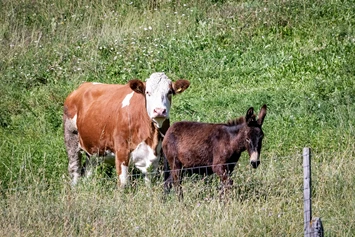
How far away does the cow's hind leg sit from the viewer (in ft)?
42.0

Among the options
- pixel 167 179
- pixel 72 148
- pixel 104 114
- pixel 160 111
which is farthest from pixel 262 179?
pixel 72 148

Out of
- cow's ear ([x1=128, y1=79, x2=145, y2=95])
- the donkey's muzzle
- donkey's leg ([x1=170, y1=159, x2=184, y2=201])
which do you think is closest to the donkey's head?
the donkey's muzzle

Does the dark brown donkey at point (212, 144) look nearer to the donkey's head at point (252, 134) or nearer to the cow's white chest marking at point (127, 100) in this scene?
the donkey's head at point (252, 134)

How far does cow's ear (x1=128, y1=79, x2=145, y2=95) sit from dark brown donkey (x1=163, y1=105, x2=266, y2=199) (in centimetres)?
77

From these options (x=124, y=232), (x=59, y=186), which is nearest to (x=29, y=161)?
(x=59, y=186)

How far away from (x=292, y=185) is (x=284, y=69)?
647 cm

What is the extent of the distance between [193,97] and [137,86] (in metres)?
3.82

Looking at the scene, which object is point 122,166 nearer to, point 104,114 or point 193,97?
point 104,114

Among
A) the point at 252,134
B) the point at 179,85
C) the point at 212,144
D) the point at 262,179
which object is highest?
the point at 179,85

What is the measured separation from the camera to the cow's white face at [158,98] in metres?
11.3

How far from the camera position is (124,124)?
11.8 meters

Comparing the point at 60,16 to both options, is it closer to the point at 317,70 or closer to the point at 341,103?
the point at 317,70

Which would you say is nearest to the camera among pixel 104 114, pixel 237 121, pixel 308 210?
pixel 308 210

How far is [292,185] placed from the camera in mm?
10141
